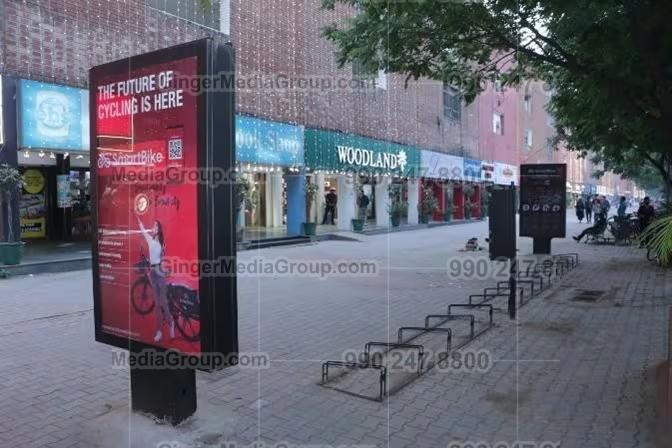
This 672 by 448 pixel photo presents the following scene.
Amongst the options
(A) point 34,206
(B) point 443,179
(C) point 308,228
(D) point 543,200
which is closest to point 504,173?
(B) point 443,179

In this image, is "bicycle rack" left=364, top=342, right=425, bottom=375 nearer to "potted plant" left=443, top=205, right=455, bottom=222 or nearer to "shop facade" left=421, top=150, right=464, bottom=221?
"shop facade" left=421, top=150, right=464, bottom=221

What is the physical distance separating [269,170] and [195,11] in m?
6.35

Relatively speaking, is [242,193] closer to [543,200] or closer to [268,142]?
[268,142]

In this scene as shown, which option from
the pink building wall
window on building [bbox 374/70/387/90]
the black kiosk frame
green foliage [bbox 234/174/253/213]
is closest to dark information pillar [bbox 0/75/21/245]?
green foliage [bbox 234/174/253/213]

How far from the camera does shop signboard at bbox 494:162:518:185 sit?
153 ft

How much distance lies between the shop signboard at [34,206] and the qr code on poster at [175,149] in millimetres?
16784

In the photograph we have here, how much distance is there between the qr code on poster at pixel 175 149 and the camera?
13.0ft

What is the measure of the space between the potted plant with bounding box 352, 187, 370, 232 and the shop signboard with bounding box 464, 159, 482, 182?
12.4m

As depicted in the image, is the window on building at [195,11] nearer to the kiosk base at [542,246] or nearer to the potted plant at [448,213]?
the kiosk base at [542,246]

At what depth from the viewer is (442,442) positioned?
14.2ft

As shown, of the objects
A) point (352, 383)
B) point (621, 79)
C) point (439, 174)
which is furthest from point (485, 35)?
point (439, 174)

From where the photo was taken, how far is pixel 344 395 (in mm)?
5297

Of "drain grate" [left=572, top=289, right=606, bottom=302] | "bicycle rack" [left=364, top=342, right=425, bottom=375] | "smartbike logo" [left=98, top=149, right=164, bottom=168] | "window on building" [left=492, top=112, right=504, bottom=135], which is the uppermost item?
"window on building" [left=492, top=112, right=504, bottom=135]

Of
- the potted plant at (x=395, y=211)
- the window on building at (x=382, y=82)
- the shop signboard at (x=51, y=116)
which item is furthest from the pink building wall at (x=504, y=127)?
the shop signboard at (x=51, y=116)
